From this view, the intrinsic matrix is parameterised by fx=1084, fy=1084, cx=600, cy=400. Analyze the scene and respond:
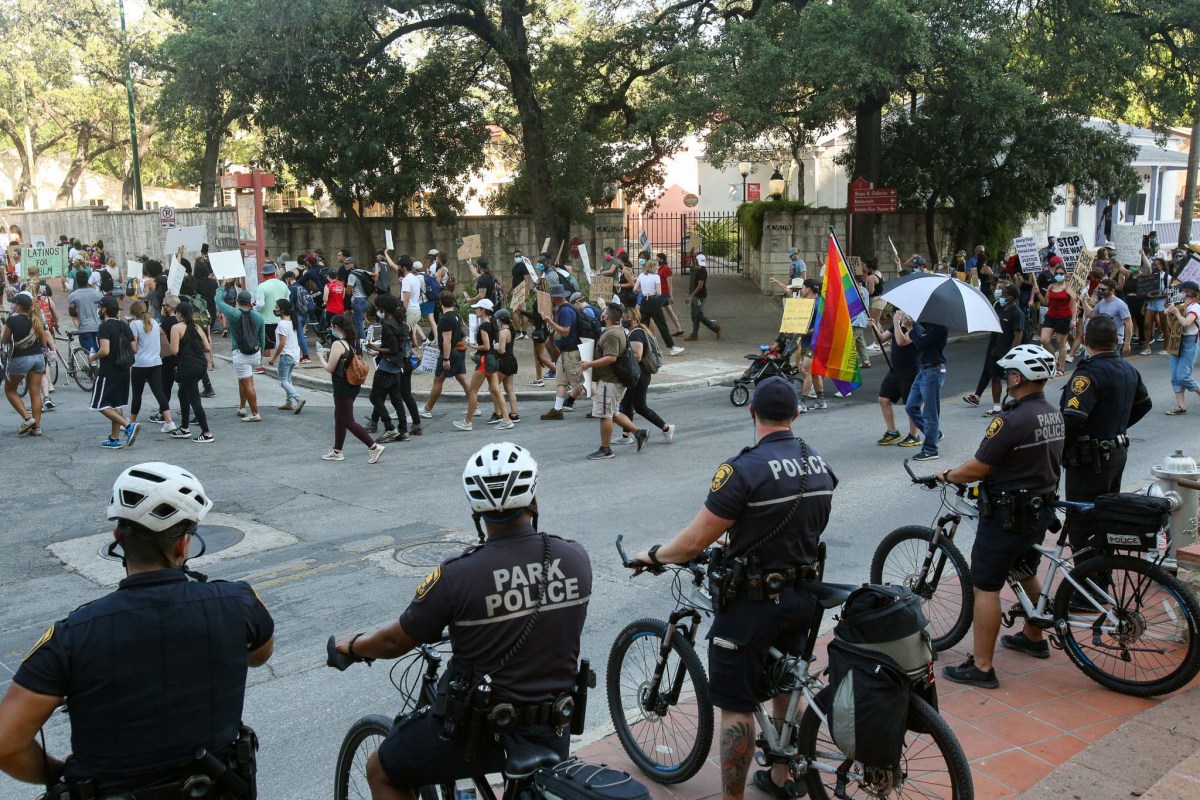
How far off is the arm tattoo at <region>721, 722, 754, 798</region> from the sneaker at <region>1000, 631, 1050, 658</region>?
2.70 metres

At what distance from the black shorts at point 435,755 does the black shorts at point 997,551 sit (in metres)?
3.01

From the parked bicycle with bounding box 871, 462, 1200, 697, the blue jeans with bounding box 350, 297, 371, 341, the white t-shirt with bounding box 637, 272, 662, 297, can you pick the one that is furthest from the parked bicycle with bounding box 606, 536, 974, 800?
the blue jeans with bounding box 350, 297, 371, 341

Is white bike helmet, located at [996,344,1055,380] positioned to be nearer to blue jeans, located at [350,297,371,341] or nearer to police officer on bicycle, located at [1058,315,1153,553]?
police officer on bicycle, located at [1058,315,1153,553]

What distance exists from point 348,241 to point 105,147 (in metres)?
28.3

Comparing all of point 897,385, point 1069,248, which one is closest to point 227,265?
point 897,385

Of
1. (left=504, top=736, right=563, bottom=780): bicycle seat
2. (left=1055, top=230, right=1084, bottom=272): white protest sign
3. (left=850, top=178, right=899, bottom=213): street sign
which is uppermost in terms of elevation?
(left=850, top=178, right=899, bottom=213): street sign

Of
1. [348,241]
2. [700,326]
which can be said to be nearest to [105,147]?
[348,241]

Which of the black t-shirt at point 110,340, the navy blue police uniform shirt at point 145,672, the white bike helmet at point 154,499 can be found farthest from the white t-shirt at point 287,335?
the navy blue police uniform shirt at point 145,672

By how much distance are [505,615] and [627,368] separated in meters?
8.83

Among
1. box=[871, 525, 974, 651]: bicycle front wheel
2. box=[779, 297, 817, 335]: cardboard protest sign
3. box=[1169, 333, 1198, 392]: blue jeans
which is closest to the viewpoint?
box=[871, 525, 974, 651]: bicycle front wheel

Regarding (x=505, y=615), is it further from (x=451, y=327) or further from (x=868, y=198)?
(x=868, y=198)

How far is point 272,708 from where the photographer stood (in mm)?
5863

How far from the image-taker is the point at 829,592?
4.28 meters

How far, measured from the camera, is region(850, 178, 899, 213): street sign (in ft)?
78.9
